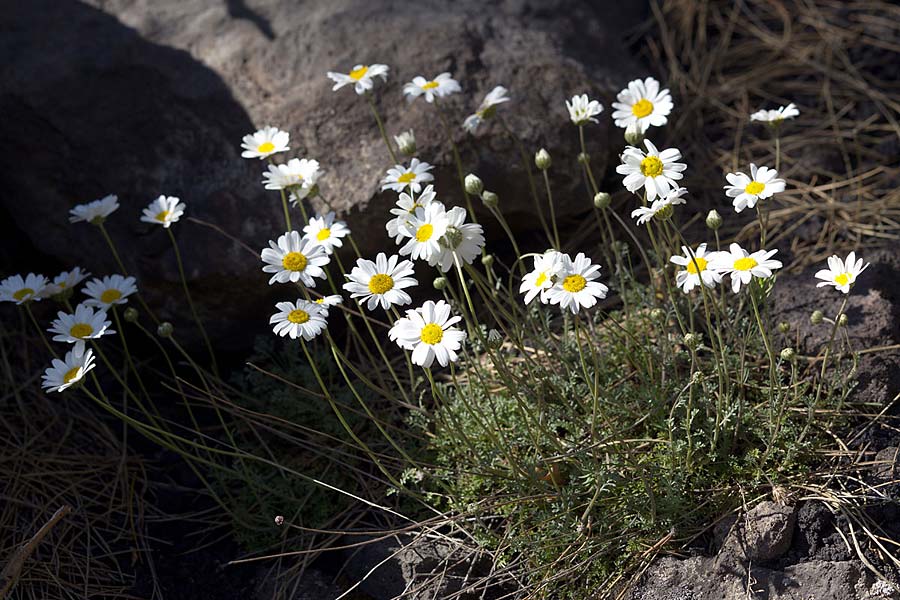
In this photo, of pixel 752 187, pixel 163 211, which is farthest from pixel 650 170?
pixel 163 211

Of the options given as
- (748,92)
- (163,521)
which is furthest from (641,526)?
(748,92)

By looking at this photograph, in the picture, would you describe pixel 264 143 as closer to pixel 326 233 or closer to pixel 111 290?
pixel 326 233

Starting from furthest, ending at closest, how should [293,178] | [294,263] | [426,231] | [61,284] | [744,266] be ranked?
[61,284], [293,178], [294,263], [426,231], [744,266]

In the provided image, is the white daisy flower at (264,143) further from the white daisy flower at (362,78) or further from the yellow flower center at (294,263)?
the yellow flower center at (294,263)

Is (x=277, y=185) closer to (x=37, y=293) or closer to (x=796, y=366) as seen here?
(x=37, y=293)

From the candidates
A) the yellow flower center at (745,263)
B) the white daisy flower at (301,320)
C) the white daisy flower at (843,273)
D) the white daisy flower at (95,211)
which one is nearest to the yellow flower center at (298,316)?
the white daisy flower at (301,320)

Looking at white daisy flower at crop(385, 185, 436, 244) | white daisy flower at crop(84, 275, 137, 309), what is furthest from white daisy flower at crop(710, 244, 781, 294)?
white daisy flower at crop(84, 275, 137, 309)

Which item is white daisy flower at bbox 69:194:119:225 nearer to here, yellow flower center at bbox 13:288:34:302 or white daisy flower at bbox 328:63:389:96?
yellow flower center at bbox 13:288:34:302
